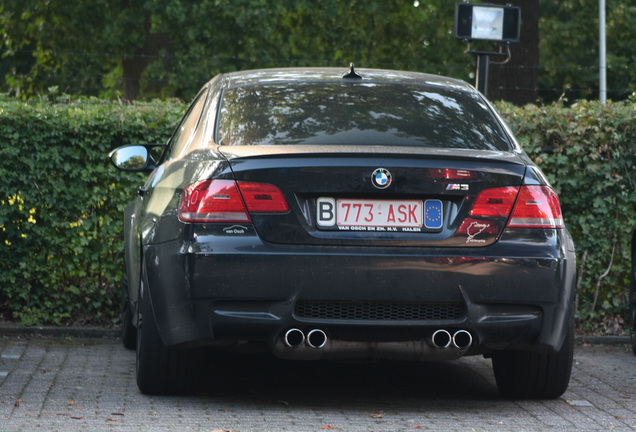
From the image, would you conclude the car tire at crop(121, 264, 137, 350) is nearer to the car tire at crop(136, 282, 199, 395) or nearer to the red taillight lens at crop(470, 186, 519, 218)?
the car tire at crop(136, 282, 199, 395)

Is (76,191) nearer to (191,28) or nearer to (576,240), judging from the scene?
(576,240)

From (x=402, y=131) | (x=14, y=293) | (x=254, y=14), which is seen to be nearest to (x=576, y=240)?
(x=402, y=131)

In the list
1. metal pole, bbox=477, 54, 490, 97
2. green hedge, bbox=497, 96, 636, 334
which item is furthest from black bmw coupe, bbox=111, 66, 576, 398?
metal pole, bbox=477, 54, 490, 97

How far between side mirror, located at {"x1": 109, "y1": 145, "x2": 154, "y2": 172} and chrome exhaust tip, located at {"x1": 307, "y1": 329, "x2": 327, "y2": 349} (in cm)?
209

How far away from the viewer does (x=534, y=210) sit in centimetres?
512

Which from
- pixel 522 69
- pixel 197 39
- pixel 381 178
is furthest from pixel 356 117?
pixel 197 39

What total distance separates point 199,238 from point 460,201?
3.79ft

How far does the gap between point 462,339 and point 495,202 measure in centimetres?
62

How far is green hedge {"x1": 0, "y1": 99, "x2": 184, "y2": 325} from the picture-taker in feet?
26.9

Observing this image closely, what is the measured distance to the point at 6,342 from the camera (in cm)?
793

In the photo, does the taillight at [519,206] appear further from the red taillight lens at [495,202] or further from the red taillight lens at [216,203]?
the red taillight lens at [216,203]

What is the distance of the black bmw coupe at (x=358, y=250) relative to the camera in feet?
16.2

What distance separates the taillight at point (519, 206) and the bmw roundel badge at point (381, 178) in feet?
1.30

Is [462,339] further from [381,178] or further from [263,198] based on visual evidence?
[263,198]
